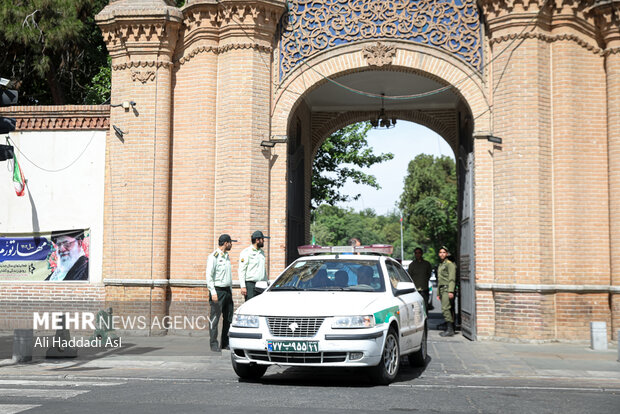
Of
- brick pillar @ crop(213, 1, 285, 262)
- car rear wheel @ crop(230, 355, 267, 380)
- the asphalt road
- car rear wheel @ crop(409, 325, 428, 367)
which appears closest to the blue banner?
brick pillar @ crop(213, 1, 285, 262)

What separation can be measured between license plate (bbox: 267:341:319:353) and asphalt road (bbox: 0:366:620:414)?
1.37ft

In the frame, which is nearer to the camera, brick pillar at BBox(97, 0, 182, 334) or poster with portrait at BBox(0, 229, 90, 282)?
brick pillar at BBox(97, 0, 182, 334)

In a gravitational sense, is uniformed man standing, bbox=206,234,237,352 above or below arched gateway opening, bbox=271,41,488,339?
below

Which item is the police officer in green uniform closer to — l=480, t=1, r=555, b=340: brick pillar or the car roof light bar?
l=480, t=1, r=555, b=340: brick pillar

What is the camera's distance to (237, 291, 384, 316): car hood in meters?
7.93

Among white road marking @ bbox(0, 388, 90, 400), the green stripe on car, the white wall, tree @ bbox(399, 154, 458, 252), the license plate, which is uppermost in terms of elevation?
tree @ bbox(399, 154, 458, 252)

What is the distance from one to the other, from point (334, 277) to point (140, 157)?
7551mm

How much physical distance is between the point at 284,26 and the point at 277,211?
3.98 meters

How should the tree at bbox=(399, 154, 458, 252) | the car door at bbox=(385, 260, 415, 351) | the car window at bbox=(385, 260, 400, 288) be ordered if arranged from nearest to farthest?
the car door at bbox=(385, 260, 415, 351) → the car window at bbox=(385, 260, 400, 288) → the tree at bbox=(399, 154, 458, 252)

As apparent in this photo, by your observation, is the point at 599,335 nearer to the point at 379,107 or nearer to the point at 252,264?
the point at 252,264

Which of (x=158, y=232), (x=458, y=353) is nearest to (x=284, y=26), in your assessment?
(x=158, y=232)

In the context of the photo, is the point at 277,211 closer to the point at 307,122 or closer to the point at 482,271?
the point at 482,271

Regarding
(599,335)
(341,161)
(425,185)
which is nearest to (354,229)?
(425,185)

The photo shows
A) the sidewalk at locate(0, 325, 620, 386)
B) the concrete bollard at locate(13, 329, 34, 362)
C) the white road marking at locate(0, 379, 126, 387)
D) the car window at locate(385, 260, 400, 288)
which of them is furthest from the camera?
the concrete bollard at locate(13, 329, 34, 362)
